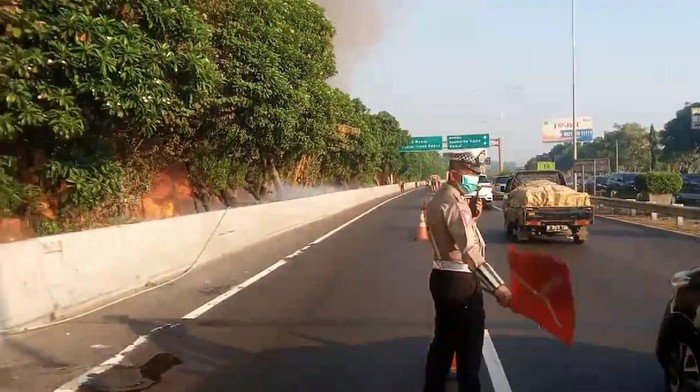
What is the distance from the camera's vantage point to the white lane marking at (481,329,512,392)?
636cm

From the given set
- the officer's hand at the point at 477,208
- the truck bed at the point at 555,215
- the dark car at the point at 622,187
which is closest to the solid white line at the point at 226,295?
the officer's hand at the point at 477,208

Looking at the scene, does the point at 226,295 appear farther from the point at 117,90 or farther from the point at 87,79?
the point at 87,79

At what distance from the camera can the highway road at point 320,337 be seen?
661 centimetres

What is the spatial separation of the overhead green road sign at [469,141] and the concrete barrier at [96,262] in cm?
6496

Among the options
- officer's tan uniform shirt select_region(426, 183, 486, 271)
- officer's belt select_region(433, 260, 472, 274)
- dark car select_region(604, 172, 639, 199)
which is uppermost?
officer's tan uniform shirt select_region(426, 183, 486, 271)

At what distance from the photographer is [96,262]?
34.2ft

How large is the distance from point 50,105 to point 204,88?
116 inches

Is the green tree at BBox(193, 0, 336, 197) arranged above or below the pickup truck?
above

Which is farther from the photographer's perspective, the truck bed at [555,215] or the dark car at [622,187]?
the dark car at [622,187]

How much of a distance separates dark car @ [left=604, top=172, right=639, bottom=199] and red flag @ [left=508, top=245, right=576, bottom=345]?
33.6m

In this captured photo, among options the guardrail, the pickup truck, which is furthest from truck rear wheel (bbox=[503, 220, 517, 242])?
the guardrail

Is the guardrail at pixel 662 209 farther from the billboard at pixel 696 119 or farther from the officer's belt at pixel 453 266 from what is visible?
the billboard at pixel 696 119

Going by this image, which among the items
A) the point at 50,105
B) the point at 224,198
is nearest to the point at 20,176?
the point at 50,105

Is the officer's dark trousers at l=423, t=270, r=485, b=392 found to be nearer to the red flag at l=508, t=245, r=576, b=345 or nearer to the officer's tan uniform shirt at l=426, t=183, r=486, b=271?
the officer's tan uniform shirt at l=426, t=183, r=486, b=271
